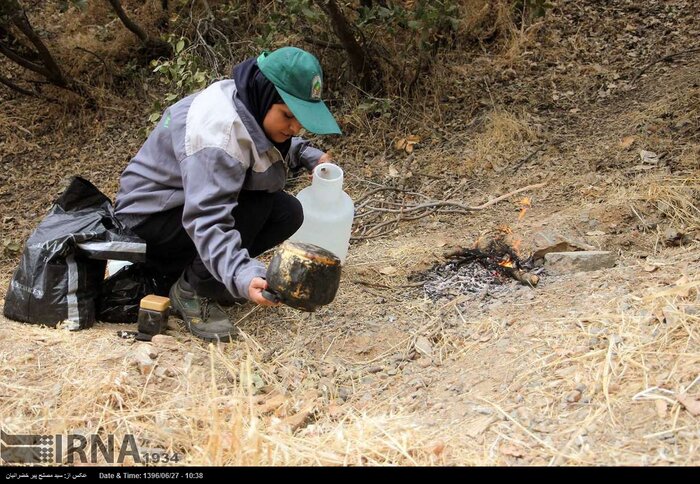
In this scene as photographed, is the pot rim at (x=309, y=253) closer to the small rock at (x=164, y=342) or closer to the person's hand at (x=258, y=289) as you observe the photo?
the person's hand at (x=258, y=289)

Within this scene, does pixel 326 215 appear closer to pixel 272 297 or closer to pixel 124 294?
pixel 124 294

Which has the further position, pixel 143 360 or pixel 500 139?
pixel 500 139

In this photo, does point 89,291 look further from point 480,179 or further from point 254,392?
point 480,179

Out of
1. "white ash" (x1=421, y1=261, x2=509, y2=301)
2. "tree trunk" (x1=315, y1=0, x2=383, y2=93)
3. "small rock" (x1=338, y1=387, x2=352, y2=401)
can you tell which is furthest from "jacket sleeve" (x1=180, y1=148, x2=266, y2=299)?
"tree trunk" (x1=315, y1=0, x2=383, y2=93)

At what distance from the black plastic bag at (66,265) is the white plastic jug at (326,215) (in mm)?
877

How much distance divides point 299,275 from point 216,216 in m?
0.37

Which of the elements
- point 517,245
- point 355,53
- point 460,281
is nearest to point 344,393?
point 460,281

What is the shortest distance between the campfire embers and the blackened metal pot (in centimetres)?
102

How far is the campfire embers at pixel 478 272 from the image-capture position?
3.09 meters

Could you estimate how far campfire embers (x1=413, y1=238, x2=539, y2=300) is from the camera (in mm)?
3086

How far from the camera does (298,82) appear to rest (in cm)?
235

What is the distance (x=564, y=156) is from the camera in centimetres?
432

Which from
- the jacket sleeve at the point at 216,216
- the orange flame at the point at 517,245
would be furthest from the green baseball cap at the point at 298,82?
the orange flame at the point at 517,245
